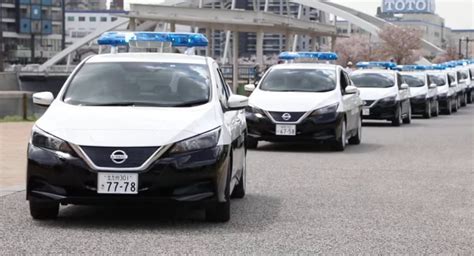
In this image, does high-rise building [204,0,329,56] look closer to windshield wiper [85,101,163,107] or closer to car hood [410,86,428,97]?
car hood [410,86,428,97]

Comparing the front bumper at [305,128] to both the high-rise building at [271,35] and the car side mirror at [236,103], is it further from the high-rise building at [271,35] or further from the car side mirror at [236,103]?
the high-rise building at [271,35]

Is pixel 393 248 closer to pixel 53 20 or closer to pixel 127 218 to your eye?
pixel 127 218

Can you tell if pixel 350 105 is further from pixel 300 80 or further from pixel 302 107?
pixel 302 107

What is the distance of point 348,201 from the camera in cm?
1005

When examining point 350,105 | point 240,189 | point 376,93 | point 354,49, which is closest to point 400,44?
point 354,49

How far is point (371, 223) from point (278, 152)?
8375mm

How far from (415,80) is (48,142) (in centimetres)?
2837

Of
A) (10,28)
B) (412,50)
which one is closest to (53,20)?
(10,28)

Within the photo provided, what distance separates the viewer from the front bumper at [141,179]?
764 cm

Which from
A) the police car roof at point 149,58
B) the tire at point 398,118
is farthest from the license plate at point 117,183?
the tire at point 398,118

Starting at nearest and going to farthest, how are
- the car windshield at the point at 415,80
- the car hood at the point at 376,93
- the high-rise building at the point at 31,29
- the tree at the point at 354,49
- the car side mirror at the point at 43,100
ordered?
the car side mirror at the point at 43,100, the car hood at the point at 376,93, the car windshield at the point at 415,80, the tree at the point at 354,49, the high-rise building at the point at 31,29

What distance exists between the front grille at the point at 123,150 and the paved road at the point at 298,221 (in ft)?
1.85

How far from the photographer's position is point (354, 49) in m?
119

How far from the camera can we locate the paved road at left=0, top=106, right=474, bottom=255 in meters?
7.16
